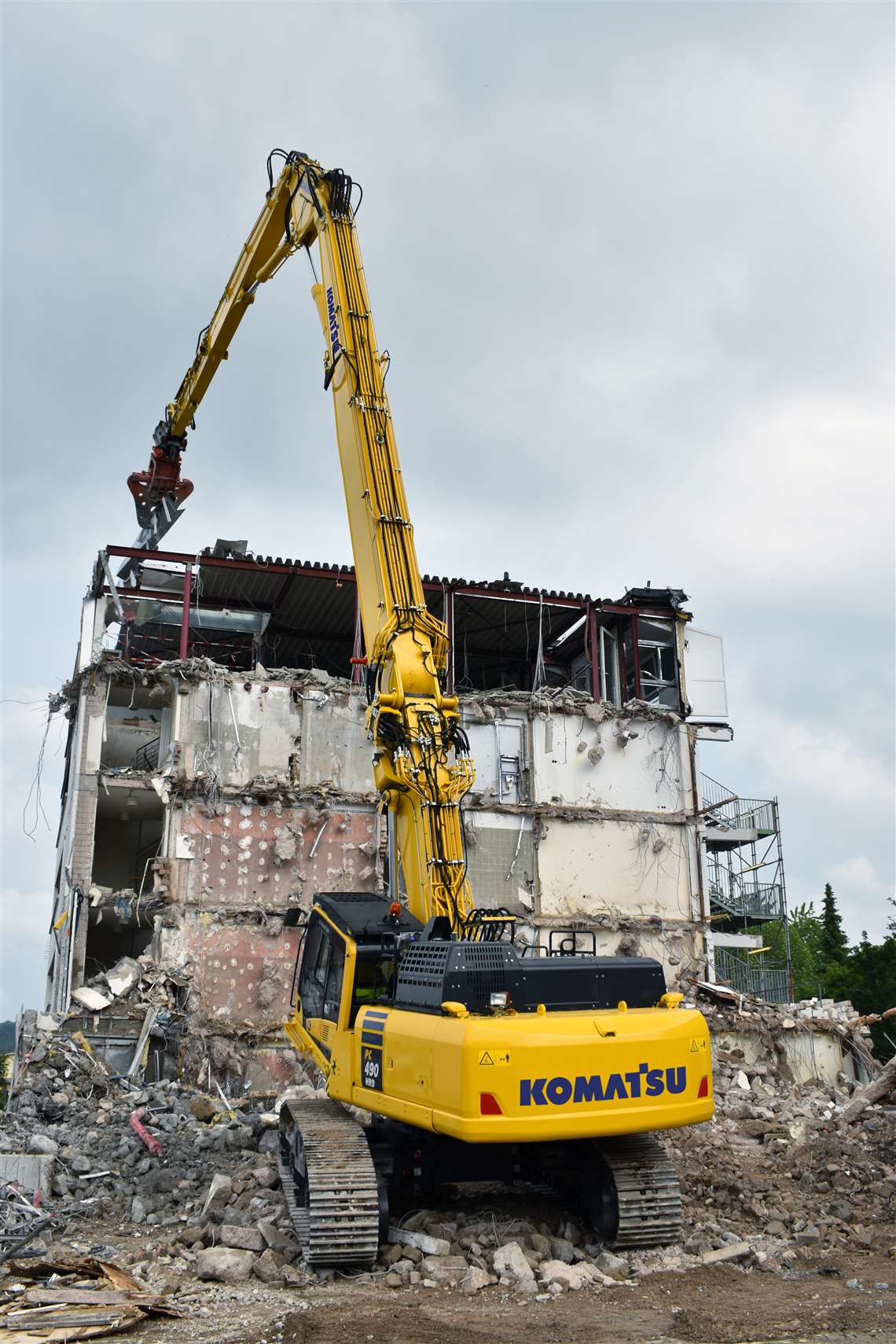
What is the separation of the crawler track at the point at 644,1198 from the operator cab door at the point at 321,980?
2.69m

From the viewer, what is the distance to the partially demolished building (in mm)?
20781

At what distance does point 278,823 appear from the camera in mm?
21750

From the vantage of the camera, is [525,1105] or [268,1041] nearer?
[525,1105]

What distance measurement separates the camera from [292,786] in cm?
2200

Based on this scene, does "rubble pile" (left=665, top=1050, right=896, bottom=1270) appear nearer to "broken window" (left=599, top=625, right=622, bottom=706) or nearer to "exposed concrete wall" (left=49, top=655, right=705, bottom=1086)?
"exposed concrete wall" (left=49, top=655, right=705, bottom=1086)

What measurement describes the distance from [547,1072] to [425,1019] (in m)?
1.03

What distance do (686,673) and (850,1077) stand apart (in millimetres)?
9078

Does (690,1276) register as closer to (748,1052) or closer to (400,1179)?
(400,1179)

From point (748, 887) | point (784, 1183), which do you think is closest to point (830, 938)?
point (748, 887)

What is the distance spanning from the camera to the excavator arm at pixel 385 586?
1056 cm

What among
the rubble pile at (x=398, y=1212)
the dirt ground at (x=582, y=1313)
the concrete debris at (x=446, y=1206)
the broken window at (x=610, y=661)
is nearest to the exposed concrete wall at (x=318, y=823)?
the broken window at (x=610, y=661)

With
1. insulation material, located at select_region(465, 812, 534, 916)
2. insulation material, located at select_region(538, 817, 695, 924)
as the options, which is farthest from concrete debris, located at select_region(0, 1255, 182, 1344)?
insulation material, located at select_region(538, 817, 695, 924)

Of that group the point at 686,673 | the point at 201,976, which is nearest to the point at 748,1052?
the point at 686,673

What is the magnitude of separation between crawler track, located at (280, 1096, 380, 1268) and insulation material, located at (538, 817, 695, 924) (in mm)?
13518
